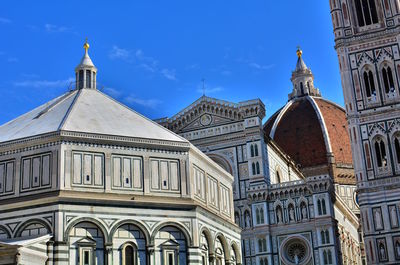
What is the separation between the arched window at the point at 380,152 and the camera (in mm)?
42969

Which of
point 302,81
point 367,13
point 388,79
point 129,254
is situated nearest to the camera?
point 129,254

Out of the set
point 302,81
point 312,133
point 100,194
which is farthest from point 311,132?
point 100,194

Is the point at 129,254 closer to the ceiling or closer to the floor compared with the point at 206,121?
closer to the floor

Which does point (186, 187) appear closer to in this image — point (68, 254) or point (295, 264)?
point (68, 254)

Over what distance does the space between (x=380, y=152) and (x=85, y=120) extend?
25.7 metres

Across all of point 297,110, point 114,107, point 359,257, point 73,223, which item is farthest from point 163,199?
point 297,110

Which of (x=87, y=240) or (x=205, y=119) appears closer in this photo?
(x=87, y=240)

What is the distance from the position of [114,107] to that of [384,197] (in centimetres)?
2285

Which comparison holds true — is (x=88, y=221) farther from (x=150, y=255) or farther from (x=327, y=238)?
(x=327, y=238)

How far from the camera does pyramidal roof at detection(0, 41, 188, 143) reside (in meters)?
23.2

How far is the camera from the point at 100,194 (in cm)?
2184

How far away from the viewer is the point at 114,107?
26328mm

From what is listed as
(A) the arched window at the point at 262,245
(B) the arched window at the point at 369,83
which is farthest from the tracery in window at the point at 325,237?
(B) the arched window at the point at 369,83

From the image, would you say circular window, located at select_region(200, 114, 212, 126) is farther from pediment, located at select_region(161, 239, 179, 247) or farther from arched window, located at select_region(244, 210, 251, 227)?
pediment, located at select_region(161, 239, 179, 247)
